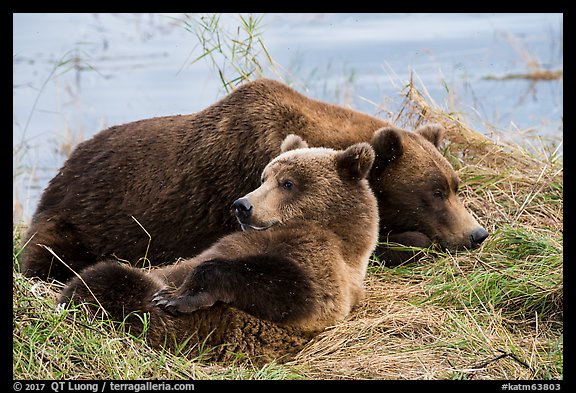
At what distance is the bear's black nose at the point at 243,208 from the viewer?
20.2 feet

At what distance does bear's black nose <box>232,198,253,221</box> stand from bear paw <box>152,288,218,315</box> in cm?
84

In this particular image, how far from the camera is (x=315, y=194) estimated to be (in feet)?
20.6

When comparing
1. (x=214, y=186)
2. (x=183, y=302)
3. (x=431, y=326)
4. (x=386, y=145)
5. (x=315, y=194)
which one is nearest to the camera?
(x=183, y=302)

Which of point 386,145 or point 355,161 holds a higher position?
point 355,161

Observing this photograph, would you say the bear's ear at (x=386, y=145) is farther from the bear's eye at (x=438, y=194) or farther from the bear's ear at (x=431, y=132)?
the bear's ear at (x=431, y=132)

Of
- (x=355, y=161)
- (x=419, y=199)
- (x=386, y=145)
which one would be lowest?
(x=419, y=199)

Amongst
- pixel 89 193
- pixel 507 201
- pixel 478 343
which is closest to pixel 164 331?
pixel 478 343

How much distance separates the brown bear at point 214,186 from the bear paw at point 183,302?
58.8 inches

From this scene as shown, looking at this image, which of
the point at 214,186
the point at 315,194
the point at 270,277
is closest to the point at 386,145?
the point at 315,194

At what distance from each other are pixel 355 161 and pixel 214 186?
1423 millimetres

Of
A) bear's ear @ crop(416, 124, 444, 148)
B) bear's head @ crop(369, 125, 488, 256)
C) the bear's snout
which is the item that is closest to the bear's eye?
bear's head @ crop(369, 125, 488, 256)

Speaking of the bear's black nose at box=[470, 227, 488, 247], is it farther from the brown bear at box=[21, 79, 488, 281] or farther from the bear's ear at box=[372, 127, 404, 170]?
the bear's ear at box=[372, 127, 404, 170]

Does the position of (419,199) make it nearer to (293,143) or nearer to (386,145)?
(386,145)

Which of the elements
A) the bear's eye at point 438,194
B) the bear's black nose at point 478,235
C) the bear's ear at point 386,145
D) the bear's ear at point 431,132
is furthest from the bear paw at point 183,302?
the bear's ear at point 431,132
